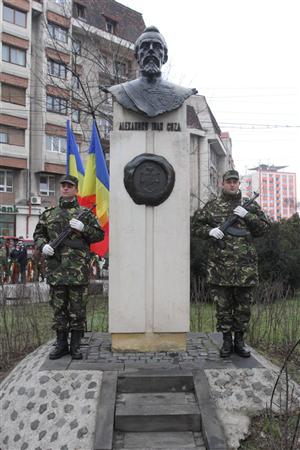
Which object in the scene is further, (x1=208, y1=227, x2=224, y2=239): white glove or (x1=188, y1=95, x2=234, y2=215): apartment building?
(x1=188, y1=95, x2=234, y2=215): apartment building

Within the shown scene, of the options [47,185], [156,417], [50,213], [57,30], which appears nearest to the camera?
[156,417]

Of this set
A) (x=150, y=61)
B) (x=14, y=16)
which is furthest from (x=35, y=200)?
(x=150, y=61)

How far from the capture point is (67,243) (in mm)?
4594

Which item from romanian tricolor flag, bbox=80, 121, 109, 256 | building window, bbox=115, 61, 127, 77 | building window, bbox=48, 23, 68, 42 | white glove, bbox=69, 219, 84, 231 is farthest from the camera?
building window, bbox=48, 23, 68, 42

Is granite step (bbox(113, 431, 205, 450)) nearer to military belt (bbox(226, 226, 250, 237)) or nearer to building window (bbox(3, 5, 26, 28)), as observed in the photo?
military belt (bbox(226, 226, 250, 237))

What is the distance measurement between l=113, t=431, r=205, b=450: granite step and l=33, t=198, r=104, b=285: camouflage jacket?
159 centimetres

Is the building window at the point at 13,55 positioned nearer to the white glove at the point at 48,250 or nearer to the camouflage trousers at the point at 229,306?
the white glove at the point at 48,250

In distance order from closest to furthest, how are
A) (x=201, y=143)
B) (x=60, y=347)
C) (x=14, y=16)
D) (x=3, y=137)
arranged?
(x=60, y=347) → (x=3, y=137) → (x=14, y=16) → (x=201, y=143)

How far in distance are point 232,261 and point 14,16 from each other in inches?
1067

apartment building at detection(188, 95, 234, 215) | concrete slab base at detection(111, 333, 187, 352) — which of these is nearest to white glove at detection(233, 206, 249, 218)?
concrete slab base at detection(111, 333, 187, 352)

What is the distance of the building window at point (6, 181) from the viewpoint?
27.1m

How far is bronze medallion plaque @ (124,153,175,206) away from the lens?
490cm

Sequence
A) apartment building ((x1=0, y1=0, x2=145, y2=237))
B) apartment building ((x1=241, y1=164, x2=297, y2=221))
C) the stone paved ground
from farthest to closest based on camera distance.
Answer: apartment building ((x1=241, y1=164, x2=297, y2=221)), apartment building ((x1=0, y1=0, x2=145, y2=237)), the stone paved ground

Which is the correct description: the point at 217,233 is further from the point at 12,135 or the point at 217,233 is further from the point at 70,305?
the point at 12,135
